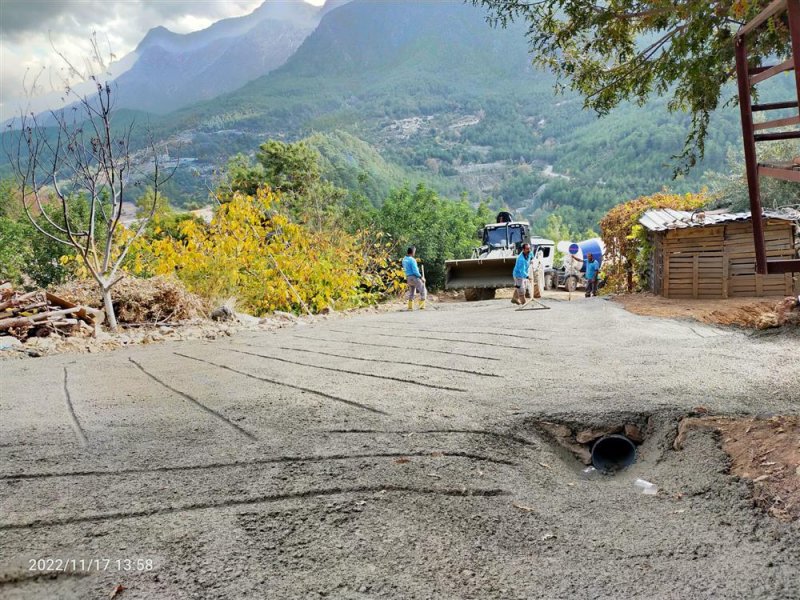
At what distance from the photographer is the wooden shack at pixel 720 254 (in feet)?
41.1

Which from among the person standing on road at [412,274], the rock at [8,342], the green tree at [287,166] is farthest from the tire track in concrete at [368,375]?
the green tree at [287,166]

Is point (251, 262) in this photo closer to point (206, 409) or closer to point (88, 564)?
point (206, 409)

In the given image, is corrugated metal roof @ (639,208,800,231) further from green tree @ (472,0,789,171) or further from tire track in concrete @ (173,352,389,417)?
tire track in concrete @ (173,352,389,417)

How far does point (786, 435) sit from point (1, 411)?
581 cm

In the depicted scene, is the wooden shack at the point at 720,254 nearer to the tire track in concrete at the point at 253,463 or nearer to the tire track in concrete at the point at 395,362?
the tire track in concrete at the point at 395,362

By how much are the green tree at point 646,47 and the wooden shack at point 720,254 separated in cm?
733

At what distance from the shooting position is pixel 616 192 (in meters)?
75.2

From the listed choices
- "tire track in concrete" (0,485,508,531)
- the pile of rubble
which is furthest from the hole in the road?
the pile of rubble

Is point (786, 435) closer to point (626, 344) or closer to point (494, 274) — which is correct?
point (626, 344)

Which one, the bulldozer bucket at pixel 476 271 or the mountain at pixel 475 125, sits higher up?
the mountain at pixel 475 125

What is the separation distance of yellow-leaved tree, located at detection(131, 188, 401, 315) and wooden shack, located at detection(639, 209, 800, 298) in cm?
780

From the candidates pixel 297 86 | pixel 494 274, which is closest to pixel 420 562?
pixel 494 274

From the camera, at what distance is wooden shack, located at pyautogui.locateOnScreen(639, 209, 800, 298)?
1252 centimetres

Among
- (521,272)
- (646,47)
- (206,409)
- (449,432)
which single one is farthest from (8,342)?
(521,272)
